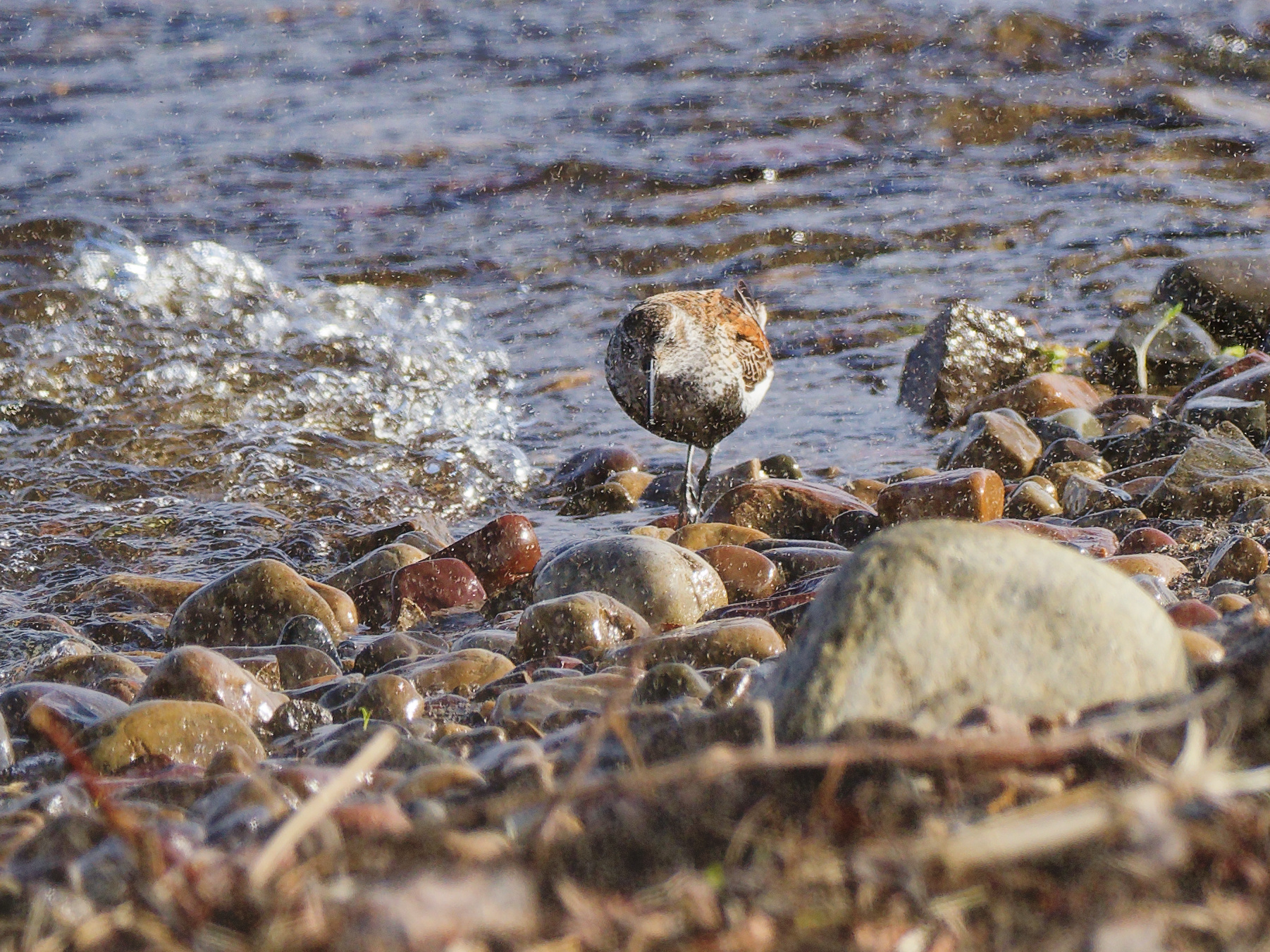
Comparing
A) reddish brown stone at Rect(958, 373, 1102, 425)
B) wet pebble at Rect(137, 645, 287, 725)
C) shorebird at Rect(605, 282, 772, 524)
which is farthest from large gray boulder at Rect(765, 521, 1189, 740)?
A: reddish brown stone at Rect(958, 373, 1102, 425)

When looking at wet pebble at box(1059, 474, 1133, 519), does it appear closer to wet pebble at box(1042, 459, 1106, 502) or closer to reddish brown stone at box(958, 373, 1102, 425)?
wet pebble at box(1042, 459, 1106, 502)

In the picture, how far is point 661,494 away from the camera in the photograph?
270 inches

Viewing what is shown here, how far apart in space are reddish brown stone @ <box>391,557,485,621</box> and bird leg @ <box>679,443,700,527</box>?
1164mm

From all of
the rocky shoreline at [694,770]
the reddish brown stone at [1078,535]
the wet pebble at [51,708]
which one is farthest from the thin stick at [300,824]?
the reddish brown stone at [1078,535]

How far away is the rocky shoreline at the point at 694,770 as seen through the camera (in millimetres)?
1408

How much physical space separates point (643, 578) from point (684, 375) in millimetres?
2187

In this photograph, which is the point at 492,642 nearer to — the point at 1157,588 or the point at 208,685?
the point at 208,685

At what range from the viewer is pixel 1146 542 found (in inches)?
192

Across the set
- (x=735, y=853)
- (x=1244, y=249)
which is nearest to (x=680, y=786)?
(x=735, y=853)

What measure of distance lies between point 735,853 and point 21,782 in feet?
7.61

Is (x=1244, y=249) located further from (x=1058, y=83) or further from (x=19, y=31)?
(x=19, y=31)

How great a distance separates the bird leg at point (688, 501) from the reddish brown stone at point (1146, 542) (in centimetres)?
189

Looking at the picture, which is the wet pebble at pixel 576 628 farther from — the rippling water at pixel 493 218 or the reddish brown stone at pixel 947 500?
the rippling water at pixel 493 218

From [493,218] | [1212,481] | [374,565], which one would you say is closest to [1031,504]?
[1212,481]
